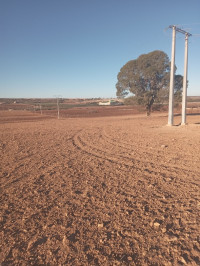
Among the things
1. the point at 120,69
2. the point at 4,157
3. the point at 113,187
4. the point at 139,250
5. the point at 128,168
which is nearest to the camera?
the point at 139,250

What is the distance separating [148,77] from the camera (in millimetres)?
23172

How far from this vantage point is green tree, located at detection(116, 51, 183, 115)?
2308cm

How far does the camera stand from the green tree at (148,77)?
909 inches

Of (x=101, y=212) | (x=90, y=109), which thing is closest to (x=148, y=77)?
(x=101, y=212)

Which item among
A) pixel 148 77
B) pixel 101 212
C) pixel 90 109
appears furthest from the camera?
pixel 90 109

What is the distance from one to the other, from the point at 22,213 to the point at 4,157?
427 cm

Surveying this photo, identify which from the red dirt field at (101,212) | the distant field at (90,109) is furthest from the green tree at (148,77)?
the red dirt field at (101,212)

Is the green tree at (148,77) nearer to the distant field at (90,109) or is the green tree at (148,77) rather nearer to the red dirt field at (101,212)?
the distant field at (90,109)

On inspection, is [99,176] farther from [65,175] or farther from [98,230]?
[98,230]

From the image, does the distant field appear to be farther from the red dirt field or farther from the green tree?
the red dirt field

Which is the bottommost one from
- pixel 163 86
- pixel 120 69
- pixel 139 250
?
pixel 139 250

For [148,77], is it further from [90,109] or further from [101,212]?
[90,109]

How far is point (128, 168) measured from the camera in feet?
17.1

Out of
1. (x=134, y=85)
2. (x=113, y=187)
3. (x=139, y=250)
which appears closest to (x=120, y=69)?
(x=134, y=85)
